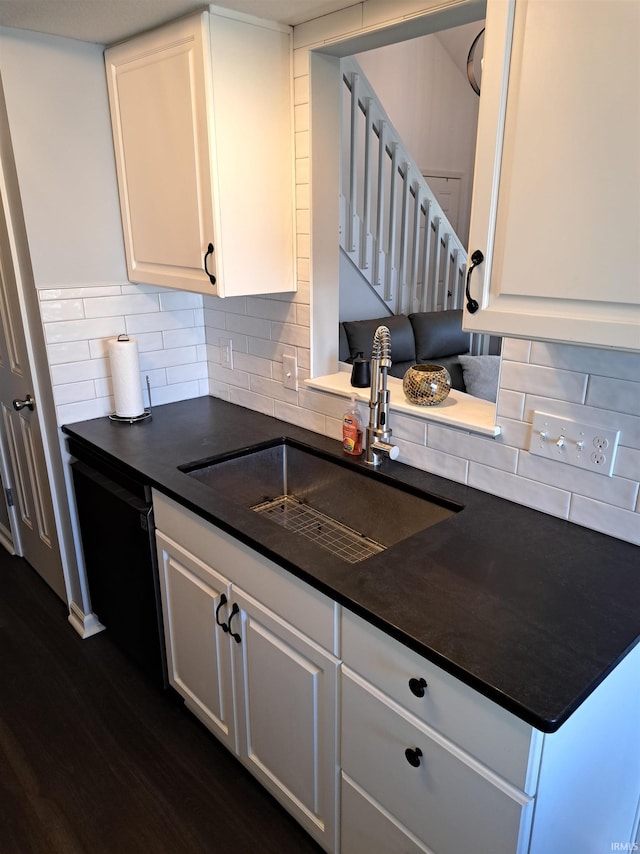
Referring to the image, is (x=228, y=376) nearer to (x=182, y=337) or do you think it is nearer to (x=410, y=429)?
(x=182, y=337)

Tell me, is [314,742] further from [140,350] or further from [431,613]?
[140,350]

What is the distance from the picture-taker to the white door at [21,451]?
7.58 feet

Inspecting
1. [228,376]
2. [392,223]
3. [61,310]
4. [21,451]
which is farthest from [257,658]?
[392,223]

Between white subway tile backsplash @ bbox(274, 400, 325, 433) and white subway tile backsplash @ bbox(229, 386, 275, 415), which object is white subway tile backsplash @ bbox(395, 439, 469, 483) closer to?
white subway tile backsplash @ bbox(274, 400, 325, 433)

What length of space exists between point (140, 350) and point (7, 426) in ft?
2.75

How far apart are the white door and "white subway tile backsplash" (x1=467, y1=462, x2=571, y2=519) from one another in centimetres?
166

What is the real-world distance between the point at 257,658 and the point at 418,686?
58 centimetres

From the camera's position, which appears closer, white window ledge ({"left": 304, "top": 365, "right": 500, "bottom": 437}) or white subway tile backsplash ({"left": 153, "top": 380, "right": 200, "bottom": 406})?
white window ledge ({"left": 304, "top": 365, "right": 500, "bottom": 437})

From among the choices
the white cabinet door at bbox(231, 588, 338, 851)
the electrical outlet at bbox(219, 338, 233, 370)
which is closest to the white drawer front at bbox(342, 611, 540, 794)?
the white cabinet door at bbox(231, 588, 338, 851)

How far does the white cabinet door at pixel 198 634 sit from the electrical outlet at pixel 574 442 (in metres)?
0.89

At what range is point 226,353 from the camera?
2.48 meters

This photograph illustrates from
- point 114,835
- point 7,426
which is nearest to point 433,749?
point 114,835

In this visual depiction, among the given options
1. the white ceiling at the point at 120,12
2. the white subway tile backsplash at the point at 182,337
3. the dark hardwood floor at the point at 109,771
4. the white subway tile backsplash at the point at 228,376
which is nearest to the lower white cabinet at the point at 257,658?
the dark hardwood floor at the point at 109,771

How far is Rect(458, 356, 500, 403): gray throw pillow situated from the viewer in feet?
10.7
